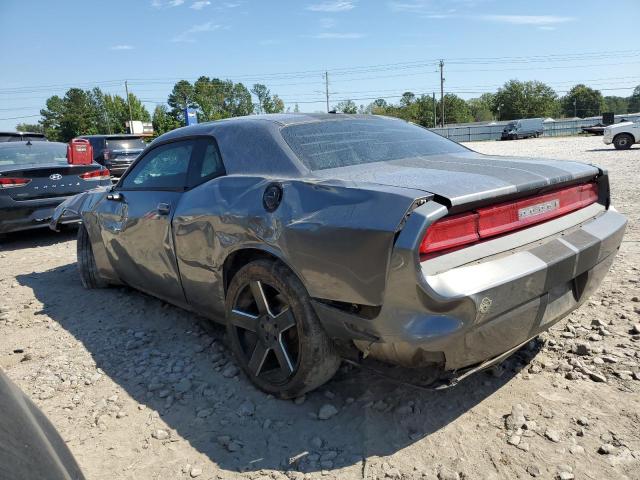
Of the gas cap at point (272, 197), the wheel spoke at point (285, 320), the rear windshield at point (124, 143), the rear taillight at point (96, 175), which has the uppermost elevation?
the rear windshield at point (124, 143)

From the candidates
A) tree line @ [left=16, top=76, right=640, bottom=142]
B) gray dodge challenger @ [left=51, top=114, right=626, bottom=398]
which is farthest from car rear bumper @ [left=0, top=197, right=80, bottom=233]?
tree line @ [left=16, top=76, right=640, bottom=142]

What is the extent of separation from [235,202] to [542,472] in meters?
1.95

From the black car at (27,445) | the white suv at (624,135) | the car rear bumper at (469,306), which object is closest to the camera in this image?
the black car at (27,445)

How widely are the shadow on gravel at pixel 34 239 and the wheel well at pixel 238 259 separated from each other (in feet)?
18.7

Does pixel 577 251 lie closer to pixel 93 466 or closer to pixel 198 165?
pixel 198 165

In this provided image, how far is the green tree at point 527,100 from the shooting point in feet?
314

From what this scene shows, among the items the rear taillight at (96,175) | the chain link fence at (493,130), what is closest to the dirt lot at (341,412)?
the rear taillight at (96,175)

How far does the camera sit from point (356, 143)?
9.79ft

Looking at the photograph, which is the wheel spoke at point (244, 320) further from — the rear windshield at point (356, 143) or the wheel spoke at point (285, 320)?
the rear windshield at point (356, 143)

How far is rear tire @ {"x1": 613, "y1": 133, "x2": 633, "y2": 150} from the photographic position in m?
18.8

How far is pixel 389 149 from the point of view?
3.04 meters

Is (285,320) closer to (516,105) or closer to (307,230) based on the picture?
(307,230)

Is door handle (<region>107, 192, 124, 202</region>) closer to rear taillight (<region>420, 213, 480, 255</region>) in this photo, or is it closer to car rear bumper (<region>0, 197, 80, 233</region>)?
rear taillight (<region>420, 213, 480, 255</region>)

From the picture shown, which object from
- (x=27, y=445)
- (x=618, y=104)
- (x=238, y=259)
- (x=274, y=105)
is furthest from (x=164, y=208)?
(x=618, y=104)
